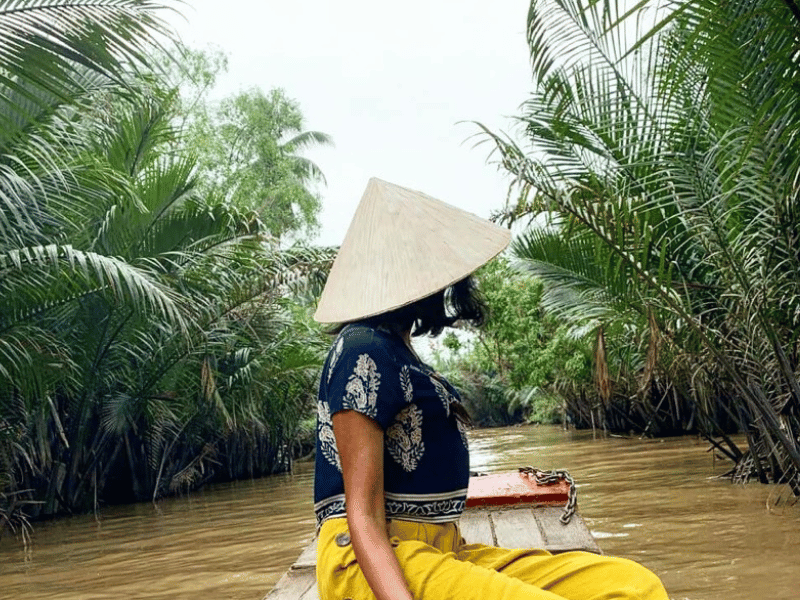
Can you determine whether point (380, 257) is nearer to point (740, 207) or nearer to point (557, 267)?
point (740, 207)

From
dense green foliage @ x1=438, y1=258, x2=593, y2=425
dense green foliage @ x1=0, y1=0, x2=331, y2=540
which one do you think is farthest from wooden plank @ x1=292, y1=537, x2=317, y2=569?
dense green foliage @ x1=438, y1=258, x2=593, y2=425

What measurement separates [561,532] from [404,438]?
1.98 metres

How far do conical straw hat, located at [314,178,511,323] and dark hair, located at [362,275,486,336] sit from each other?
4 centimetres

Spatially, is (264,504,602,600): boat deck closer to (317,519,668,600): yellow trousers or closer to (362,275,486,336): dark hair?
(317,519,668,600): yellow trousers

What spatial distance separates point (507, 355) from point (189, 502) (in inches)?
524

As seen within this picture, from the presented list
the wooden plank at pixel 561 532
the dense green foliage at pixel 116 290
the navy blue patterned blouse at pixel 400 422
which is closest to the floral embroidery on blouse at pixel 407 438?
the navy blue patterned blouse at pixel 400 422

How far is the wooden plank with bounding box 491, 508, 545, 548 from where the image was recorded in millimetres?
3801

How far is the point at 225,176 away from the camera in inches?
1230

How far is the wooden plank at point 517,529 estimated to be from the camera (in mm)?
3801

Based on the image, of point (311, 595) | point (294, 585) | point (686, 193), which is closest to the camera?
point (311, 595)

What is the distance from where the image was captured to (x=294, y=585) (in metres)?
3.30

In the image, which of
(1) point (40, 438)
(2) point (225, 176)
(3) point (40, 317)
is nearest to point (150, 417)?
(1) point (40, 438)

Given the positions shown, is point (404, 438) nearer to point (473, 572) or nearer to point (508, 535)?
point (473, 572)

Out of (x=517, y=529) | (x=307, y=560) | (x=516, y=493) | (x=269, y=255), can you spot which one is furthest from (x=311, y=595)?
(x=269, y=255)
